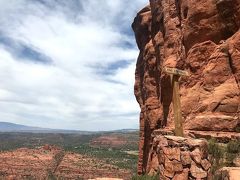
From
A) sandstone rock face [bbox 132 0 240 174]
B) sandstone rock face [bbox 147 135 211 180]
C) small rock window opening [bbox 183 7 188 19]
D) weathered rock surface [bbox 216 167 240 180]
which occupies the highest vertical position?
small rock window opening [bbox 183 7 188 19]

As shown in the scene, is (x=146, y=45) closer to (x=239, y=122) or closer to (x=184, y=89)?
(x=184, y=89)

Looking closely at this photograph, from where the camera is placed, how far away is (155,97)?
129ft

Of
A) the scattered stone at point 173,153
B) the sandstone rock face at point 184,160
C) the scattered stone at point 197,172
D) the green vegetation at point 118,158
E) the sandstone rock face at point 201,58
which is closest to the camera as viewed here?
the scattered stone at point 197,172

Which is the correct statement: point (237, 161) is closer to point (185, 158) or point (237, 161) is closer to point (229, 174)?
point (229, 174)

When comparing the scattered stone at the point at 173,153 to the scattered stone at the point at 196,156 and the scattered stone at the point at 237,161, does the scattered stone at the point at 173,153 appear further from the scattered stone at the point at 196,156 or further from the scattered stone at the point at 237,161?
the scattered stone at the point at 237,161

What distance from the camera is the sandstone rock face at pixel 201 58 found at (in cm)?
2436

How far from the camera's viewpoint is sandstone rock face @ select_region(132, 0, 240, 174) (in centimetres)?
2436

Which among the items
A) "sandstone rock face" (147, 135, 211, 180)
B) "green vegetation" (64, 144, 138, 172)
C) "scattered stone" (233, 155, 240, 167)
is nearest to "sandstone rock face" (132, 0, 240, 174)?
"scattered stone" (233, 155, 240, 167)

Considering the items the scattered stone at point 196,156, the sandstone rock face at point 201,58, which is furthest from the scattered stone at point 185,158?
the sandstone rock face at point 201,58

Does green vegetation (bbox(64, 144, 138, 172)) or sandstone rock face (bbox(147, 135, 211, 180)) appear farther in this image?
green vegetation (bbox(64, 144, 138, 172))

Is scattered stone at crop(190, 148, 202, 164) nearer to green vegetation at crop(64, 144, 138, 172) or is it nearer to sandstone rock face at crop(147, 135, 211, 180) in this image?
sandstone rock face at crop(147, 135, 211, 180)

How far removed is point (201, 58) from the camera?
27.9m

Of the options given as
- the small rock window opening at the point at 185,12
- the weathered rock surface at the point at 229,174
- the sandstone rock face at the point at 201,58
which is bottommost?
the weathered rock surface at the point at 229,174

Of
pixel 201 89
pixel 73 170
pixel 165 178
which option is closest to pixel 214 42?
pixel 201 89
